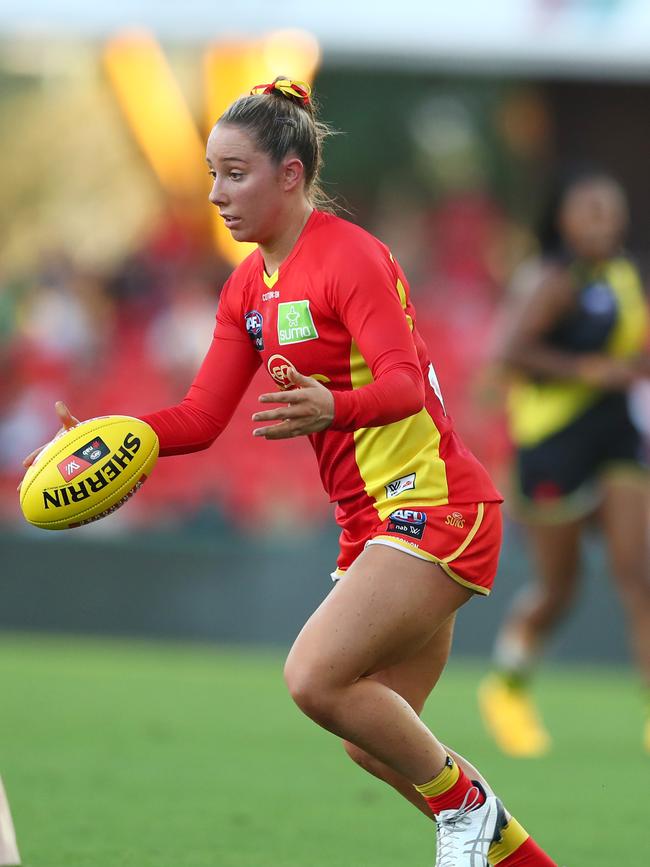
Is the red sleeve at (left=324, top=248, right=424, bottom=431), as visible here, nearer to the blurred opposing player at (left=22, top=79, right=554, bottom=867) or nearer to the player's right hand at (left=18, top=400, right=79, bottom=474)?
the blurred opposing player at (left=22, top=79, right=554, bottom=867)

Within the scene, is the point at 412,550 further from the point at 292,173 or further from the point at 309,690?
the point at 292,173

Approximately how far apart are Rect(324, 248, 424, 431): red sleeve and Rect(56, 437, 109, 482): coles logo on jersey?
0.75 meters

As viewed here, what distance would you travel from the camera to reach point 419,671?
4848mm

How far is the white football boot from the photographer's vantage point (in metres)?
4.48

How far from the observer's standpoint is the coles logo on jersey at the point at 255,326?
4.68 meters

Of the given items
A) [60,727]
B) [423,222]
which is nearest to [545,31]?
[423,222]

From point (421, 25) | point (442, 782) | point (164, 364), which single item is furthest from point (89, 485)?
point (421, 25)

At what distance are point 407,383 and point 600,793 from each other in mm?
3223

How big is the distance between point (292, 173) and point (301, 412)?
Answer: 91 cm

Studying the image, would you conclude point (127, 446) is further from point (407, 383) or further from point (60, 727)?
Answer: point (60, 727)

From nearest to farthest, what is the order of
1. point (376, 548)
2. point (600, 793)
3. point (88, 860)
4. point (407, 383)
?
point (407, 383)
point (376, 548)
point (88, 860)
point (600, 793)

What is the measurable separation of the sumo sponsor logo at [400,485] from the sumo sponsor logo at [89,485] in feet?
2.42

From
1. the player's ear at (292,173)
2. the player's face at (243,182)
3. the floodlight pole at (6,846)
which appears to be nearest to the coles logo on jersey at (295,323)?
the player's face at (243,182)

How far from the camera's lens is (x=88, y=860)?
5145 millimetres
